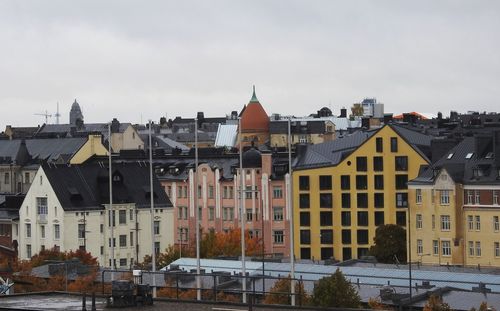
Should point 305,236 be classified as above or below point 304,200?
below

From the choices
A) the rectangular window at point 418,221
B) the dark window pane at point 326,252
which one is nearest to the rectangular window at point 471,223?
the rectangular window at point 418,221

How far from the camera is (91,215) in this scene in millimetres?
125438

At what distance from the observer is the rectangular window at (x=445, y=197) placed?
12288 centimetres

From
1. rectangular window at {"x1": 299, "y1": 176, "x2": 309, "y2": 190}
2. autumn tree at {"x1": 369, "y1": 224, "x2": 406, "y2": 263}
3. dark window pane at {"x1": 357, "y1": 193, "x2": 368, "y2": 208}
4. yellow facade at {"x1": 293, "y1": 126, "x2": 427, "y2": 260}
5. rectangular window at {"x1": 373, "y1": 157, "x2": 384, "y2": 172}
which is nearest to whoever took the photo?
autumn tree at {"x1": 369, "y1": 224, "x2": 406, "y2": 263}

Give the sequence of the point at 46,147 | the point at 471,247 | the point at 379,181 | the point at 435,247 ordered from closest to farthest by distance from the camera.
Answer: the point at 471,247
the point at 435,247
the point at 379,181
the point at 46,147

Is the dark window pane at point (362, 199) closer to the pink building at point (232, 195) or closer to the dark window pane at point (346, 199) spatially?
the dark window pane at point (346, 199)

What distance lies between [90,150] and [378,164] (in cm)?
4101

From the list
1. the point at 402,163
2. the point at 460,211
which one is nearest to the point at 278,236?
the point at 402,163

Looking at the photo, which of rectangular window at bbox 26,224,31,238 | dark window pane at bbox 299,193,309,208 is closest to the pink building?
dark window pane at bbox 299,193,309,208

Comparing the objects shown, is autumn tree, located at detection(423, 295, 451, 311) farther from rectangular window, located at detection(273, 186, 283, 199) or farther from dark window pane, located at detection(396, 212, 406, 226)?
rectangular window, located at detection(273, 186, 283, 199)

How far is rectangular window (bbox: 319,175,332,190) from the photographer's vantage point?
14025cm

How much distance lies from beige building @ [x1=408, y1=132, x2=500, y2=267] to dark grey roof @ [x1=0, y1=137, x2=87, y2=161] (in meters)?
54.3

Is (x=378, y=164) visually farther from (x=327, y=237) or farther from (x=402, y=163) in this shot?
→ (x=327, y=237)

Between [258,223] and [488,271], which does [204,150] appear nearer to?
[258,223]
